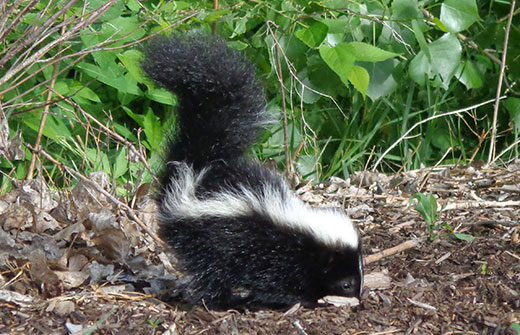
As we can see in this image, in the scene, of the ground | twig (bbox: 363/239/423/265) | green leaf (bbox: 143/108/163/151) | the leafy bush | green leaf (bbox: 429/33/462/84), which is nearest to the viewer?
the ground

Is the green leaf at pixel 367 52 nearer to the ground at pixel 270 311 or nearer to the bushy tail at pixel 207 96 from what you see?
the ground at pixel 270 311

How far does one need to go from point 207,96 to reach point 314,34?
1.55m

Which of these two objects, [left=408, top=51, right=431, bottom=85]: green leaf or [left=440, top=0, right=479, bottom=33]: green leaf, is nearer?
[left=440, top=0, right=479, bottom=33]: green leaf

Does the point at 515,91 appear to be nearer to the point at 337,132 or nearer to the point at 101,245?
the point at 337,132

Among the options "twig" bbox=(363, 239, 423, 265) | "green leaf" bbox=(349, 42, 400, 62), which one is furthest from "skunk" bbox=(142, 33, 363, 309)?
"green leaf" bbox=(349, 42, 400, 62)

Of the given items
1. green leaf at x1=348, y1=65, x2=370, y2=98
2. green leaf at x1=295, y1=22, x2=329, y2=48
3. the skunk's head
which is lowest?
the skunk's head

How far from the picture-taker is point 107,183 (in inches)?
203

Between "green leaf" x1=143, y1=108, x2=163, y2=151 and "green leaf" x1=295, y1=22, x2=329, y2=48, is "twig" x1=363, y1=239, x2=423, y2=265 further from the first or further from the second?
"green leaf" x1=143, y1=108, x2=163, y2=151

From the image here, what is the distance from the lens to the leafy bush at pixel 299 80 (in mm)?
5133

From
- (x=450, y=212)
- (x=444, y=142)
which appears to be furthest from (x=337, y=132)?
(x=450, y=212)

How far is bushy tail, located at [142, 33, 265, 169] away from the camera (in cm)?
385

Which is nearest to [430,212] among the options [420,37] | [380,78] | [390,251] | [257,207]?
[390,251]

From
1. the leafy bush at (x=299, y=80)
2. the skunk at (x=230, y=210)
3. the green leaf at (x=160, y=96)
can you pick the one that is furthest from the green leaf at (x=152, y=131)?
the skunk at (x=230, y=210)

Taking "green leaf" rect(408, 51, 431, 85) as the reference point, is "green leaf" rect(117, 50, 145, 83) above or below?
above
